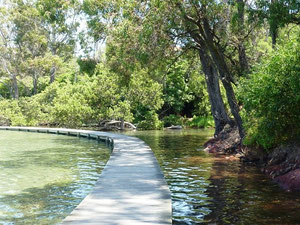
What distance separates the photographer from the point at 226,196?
29.7 feet

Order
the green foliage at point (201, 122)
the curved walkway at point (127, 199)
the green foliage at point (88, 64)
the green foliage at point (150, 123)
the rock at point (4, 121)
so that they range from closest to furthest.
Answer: the curved walkway at point (127, 199) → the green foliage at point (88, 64) → the green foliage at point (150, 123) → the green foliage at point (201, 122) → the rock at point (4, 121)

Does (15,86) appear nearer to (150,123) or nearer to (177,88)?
(177,88)

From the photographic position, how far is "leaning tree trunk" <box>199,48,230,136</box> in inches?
→ 771

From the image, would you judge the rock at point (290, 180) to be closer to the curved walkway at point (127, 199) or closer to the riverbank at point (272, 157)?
the riverbank at point (272, 157)

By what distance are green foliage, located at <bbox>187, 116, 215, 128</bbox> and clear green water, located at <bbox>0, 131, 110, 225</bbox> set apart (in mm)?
21524

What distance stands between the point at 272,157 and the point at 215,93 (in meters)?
7.37

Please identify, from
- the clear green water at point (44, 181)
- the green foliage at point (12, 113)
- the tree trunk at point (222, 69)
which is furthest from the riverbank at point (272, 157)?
the green foliage at point (12, 113)

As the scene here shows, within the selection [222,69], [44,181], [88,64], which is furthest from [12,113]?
[44,181]

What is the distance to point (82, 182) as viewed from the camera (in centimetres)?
1102

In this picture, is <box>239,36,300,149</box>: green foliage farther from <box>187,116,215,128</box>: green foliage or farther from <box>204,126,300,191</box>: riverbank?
<box>187,116,215,128</box>: green foliage

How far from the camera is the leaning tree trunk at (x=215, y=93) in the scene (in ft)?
64.3

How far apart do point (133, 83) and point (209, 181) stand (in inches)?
912

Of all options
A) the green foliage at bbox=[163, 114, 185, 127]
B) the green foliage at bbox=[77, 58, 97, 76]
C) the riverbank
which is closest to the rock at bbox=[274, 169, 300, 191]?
the riverbank

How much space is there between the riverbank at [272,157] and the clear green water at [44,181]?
5.11 m
